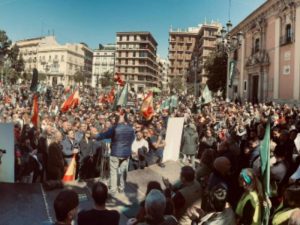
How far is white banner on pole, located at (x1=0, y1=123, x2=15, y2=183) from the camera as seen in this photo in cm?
646

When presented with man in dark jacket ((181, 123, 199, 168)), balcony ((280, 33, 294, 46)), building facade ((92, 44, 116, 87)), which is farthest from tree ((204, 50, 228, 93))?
Result: building facade ((92, 44, 116, 87))

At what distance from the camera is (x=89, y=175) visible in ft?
25.6

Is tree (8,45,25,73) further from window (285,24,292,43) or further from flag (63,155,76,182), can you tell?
flag (63,155,76,182)

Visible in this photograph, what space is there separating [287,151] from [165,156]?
387 centimetres

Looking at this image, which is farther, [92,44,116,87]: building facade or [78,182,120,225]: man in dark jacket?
[92,44,116,87]: building facade

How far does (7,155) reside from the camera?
255 inches

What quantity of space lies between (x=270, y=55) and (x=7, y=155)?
28.0m

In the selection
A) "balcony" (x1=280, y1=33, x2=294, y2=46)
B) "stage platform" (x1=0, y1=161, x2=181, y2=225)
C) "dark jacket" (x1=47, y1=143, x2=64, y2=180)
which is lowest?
"stage platform" (x1=0, y1=161, x2=181, y2=225)

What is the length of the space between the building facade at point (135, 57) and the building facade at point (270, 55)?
6186 centimetres

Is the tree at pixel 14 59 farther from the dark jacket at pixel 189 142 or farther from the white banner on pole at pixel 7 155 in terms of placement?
the white banner on pole at pixel 7 155

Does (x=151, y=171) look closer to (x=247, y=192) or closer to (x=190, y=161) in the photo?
(x=190, y=161)

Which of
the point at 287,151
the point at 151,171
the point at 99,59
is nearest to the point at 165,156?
the point at 151,171

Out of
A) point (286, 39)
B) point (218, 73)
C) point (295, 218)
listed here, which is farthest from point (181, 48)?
point (295, 218)

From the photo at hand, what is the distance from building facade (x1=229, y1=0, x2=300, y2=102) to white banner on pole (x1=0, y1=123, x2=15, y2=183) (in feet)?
66.5
